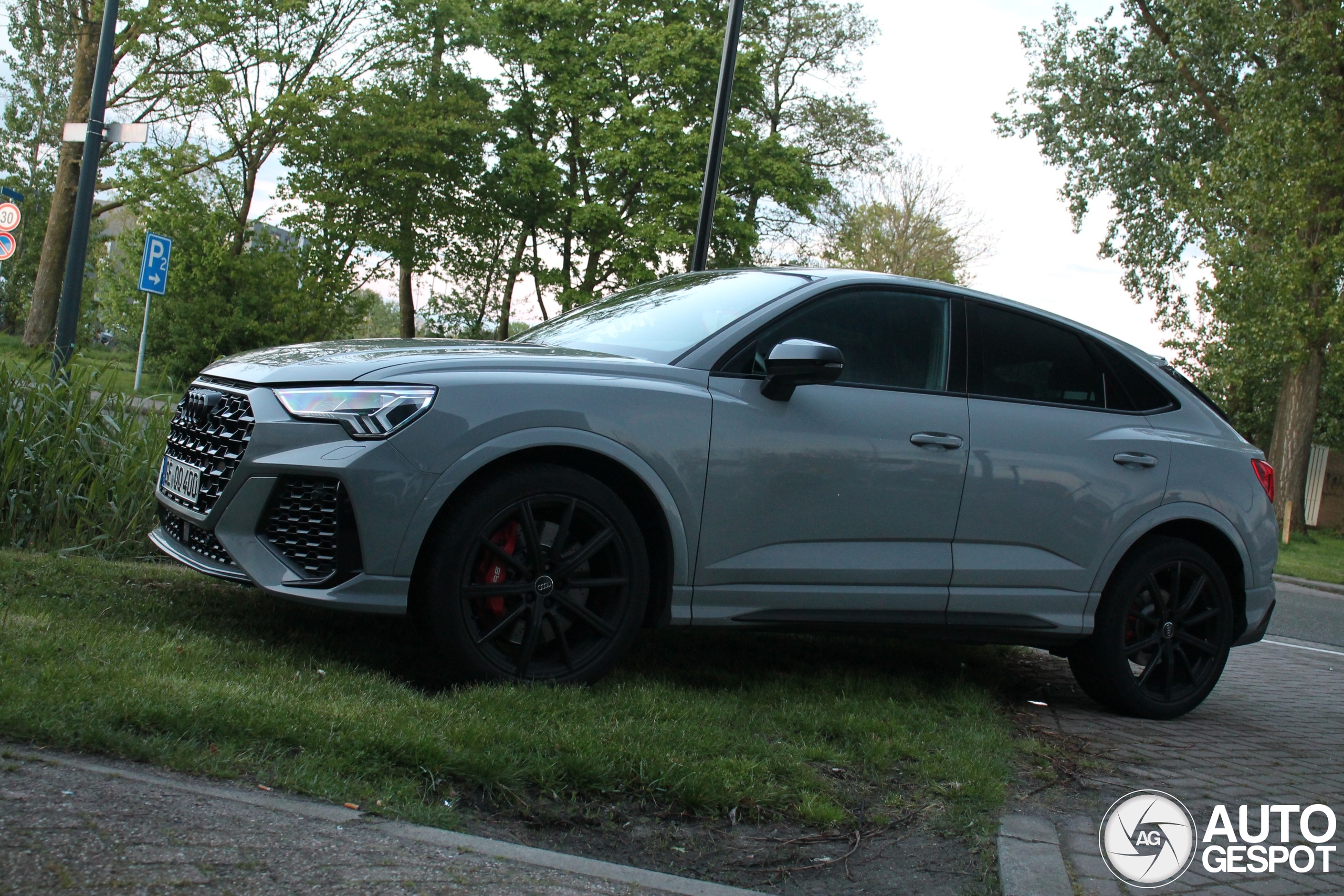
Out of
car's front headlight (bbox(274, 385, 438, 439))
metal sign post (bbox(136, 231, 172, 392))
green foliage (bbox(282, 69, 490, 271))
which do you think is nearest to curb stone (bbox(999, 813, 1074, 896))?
car's front headlight (bbox(274, 385, 438, 439))

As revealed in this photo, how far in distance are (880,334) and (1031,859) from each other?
237 centimetres

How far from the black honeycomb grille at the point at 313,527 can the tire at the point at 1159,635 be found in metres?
3.39

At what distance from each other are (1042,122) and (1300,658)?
2309 cm

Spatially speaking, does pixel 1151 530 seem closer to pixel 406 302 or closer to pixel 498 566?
pixel 498 566

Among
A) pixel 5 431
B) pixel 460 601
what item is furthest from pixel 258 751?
pixel 5 431

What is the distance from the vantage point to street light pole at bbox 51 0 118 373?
1138 centimetres

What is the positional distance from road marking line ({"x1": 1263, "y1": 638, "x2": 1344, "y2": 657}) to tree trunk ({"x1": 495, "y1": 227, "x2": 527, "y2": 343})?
3123cm

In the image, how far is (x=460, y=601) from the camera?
4.05 m

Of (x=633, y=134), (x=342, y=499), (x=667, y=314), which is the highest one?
(x=633, y=134)

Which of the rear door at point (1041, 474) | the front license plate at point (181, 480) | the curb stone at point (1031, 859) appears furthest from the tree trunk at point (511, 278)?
the curb stone at point (1031, 859)

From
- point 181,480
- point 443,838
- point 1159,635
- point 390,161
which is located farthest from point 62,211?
point 443,838

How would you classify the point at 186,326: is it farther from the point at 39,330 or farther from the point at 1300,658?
the point at 1300,658

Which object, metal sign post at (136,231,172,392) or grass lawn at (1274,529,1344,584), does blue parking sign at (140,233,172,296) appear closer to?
metal sign post at (136,231,172,392)

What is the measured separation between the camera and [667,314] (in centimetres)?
520
